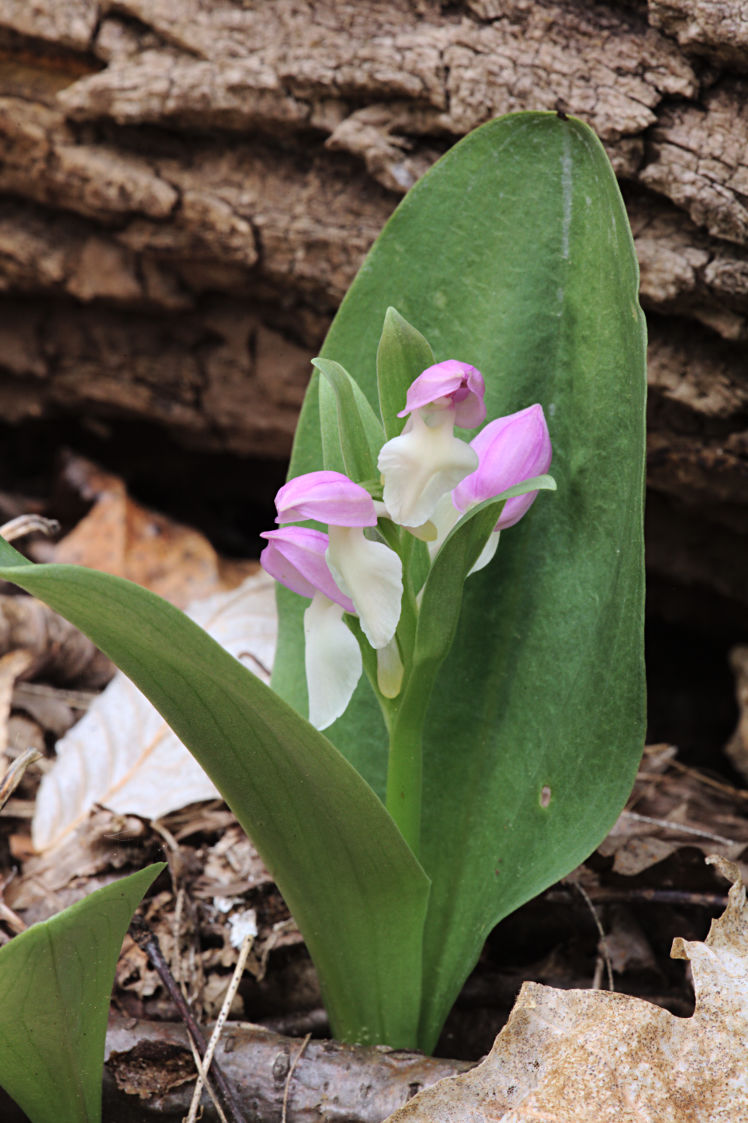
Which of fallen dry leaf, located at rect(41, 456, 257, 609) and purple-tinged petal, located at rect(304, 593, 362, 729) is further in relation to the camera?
fallen dry leaf, located at rect(41, 456, 257, 609)

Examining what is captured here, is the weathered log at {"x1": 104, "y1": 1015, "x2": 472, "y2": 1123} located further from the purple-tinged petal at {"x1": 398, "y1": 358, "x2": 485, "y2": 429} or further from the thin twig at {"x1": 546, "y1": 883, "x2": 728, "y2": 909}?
the purple-tinged petal at {"x1": 398, "y1": 358, "x2": 485, "y2": 429}

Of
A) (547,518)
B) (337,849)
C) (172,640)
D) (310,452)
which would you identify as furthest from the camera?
(310,452)

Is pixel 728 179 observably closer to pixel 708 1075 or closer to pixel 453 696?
pixel 453 696

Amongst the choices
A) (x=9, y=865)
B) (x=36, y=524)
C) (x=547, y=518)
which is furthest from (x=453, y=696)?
(x=9, y=865)

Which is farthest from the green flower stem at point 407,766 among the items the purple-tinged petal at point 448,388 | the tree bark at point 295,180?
the tree bark at point 295,180

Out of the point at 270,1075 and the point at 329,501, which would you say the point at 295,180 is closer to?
the point at 329,501

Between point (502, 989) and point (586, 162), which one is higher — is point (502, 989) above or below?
below

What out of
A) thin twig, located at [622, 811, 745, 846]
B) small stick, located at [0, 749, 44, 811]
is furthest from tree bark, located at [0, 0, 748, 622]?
small stick, located at [0, 749, 44, 811]

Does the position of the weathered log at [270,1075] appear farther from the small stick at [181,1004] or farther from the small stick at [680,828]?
the small stick at [680,828]
